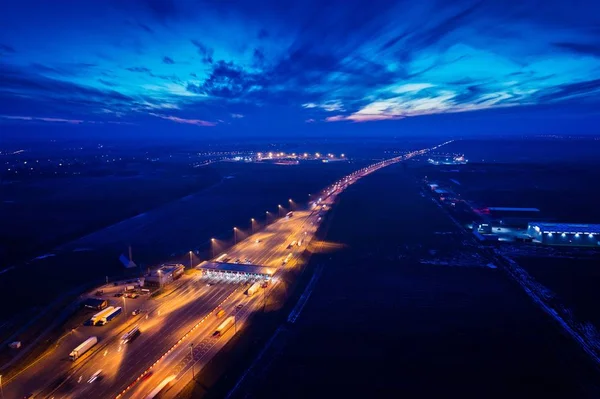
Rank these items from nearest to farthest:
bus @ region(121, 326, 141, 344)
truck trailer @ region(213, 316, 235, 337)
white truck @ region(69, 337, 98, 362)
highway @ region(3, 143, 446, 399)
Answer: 1. highway @ region(3, 143, 446, 399)
2. white truck @ region(69, 337, 98, 362)
3. bus @ region(121, 326, 141, 344)
4. truck trailer @ region(213, 316, 235, 337)

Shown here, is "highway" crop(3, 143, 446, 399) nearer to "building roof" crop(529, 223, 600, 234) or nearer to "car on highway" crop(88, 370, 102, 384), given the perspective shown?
"car on highway" crop(88, 370, 102, 384)

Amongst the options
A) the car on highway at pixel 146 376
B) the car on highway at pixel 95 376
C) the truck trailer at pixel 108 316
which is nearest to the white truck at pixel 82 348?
the car on highway at pixel 95 376

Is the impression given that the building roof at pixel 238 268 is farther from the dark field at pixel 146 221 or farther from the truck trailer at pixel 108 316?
the truck trailer at pixel 108 316

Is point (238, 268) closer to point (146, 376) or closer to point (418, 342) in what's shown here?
point (146, 376)

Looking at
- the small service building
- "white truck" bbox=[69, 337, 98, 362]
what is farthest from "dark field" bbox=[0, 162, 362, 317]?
"white truck" bbox=[69, 337, 98, 362]

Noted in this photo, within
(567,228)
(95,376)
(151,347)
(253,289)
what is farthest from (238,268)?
(567,228)

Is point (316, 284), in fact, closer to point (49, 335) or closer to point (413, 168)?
point (49, 335)
